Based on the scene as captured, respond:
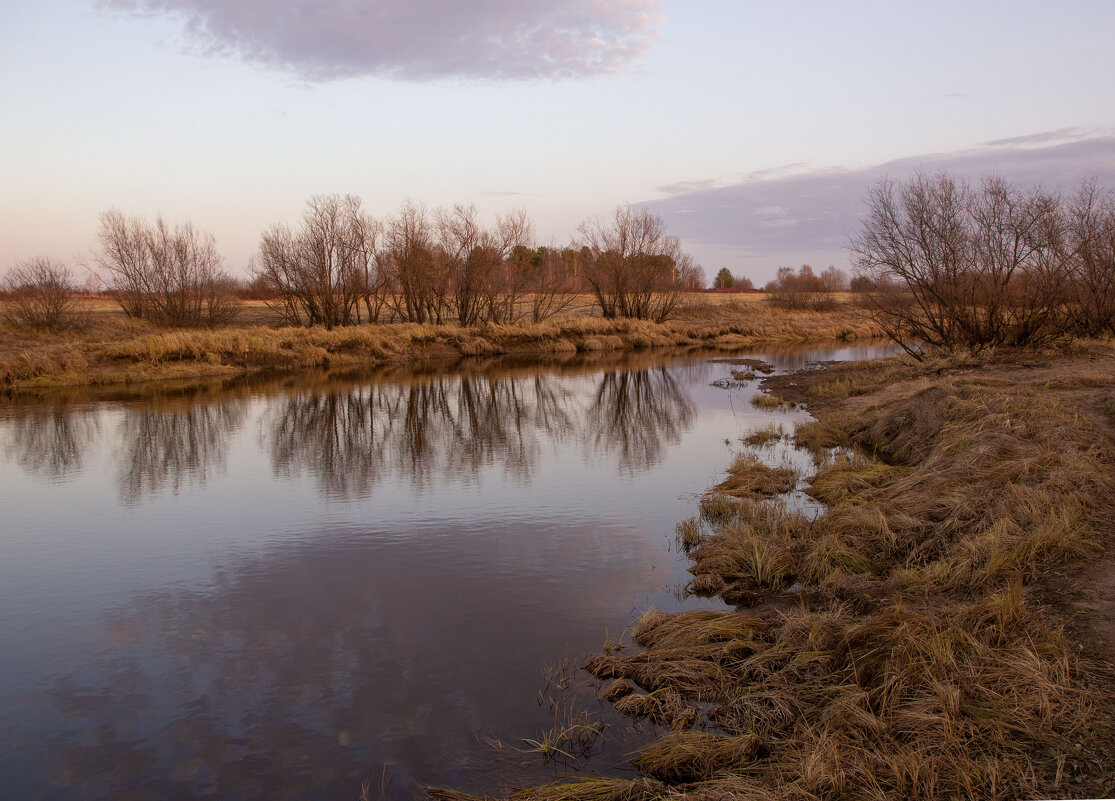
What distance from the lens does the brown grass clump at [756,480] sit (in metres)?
10.6

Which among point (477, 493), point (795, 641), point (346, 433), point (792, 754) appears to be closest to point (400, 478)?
point (477, 493)

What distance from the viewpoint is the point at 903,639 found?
4.96 m

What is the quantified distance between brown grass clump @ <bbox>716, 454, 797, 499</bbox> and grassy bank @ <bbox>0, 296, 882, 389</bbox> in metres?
22.0

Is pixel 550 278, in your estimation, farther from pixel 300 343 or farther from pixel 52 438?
pixel 52 438

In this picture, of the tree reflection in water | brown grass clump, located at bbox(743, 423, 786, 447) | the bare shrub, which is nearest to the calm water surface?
the tree reflection in water

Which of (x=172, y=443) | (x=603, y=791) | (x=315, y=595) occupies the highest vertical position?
(x=172, y=443)

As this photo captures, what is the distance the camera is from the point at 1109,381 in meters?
13.1

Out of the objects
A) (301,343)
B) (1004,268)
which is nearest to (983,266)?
(1004,268)

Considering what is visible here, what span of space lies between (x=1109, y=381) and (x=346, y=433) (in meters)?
15.3

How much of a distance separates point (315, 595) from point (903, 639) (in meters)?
5.46

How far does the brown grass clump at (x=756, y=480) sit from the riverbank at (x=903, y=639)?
127 millimetres

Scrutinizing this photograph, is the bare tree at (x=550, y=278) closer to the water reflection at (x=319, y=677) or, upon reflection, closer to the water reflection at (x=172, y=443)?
the water reflection at (x=172, y=443)

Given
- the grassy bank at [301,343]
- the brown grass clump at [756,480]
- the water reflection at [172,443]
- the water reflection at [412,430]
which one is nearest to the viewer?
the brown grass clump at [756,480]

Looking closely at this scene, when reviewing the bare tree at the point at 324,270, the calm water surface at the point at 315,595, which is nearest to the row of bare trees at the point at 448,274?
the bare tree at the point at 324,270
